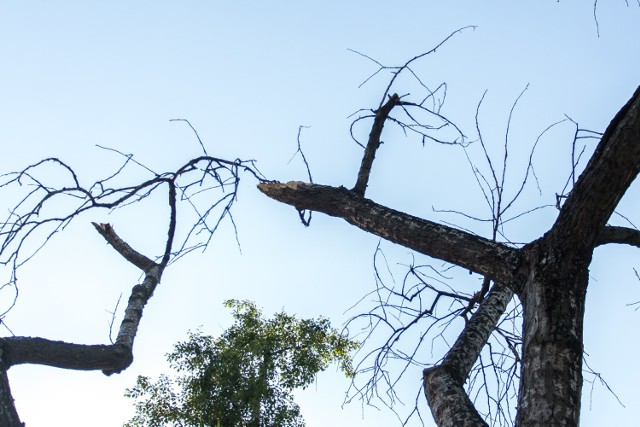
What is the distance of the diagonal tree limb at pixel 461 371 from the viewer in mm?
2166

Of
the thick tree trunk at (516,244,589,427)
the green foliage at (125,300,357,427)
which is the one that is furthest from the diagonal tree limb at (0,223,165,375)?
the green foliage at (125,300,357,427)

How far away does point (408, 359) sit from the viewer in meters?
3.15

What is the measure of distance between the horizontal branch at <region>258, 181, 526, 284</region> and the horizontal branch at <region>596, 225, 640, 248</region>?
475 mm

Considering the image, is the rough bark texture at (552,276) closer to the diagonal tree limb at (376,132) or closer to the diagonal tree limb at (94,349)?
the diagonal tree limb at (376,132)

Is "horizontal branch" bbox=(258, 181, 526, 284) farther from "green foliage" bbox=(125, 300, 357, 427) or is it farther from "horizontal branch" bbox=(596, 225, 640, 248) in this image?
"green foliage" bbox=(125, 300, 357, 427)

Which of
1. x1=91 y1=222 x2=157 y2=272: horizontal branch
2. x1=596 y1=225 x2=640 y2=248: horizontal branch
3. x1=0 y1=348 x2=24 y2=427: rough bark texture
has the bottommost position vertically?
x1=0 y1=348 x2=24 y2=427: rough bark texture

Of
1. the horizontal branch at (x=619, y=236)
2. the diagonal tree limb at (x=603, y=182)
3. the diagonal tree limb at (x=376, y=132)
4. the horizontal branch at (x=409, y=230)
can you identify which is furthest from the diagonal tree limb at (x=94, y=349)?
the horizontal branch at (x=619, y=236)

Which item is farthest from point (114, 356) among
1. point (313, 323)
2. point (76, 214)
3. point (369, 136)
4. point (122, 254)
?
point (313, 323)

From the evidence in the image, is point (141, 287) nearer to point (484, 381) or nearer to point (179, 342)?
point (484, 381)

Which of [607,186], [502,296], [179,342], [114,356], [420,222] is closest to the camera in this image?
[607,186]

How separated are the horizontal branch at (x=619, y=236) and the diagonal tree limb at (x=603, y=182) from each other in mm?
483

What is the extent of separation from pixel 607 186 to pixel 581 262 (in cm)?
24

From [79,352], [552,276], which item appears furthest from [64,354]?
[552,276]

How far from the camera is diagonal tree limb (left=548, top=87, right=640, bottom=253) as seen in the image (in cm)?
208
